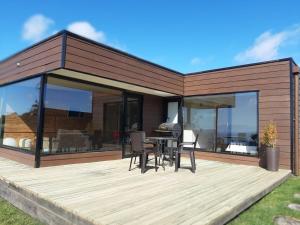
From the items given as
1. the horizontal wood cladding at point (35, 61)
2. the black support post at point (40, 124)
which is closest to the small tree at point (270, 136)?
the horizontal wood cladding at point (35, 61)

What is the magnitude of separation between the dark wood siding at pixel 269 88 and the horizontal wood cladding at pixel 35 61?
4.94 meters

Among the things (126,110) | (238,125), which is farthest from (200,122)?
(126,110)

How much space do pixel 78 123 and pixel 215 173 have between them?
11.7 ft

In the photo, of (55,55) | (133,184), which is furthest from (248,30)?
(133,184)

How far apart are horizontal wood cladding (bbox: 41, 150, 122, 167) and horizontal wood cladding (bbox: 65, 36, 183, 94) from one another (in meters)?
2.05

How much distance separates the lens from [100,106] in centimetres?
711

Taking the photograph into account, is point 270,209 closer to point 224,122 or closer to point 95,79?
point 224,122

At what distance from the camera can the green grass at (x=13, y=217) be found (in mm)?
3473

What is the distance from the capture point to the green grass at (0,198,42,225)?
3.47 metres

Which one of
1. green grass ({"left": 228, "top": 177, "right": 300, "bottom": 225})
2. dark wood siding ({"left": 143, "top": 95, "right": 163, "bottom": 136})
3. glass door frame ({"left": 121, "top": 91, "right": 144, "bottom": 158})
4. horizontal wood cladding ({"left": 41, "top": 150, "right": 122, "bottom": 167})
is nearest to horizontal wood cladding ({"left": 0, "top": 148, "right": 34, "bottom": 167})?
horizontal wood cladding ({"left": 41, "top": 150, "right": 122, "bottom": 167})

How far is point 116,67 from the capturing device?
263 inches

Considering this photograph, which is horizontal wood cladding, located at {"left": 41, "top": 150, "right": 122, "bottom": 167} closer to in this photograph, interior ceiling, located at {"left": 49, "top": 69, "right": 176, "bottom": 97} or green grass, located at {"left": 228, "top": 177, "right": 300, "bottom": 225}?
interior ceiling, located at {"left": 49, "top": 69, "right": 176, "bottom": 97}

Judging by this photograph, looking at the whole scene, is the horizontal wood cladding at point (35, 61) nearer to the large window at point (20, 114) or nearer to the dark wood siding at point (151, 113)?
the large window at point (20, 114)

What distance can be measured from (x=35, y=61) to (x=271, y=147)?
20.2ft
